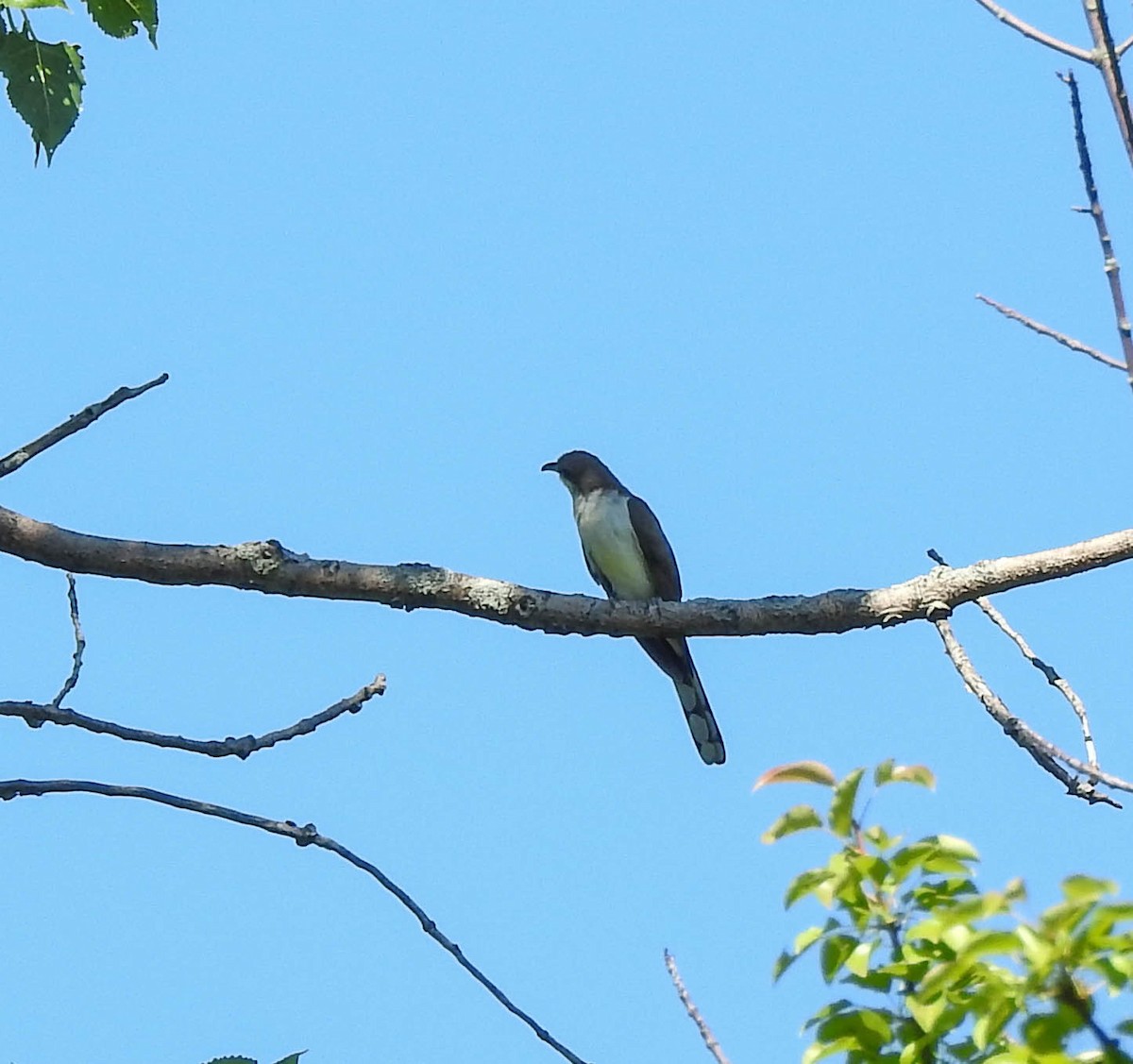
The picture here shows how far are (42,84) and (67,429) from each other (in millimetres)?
853

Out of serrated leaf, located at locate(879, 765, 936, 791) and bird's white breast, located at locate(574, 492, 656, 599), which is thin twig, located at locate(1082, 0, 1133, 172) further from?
bird's white breast, located at locate(574, 492, 656, 599)

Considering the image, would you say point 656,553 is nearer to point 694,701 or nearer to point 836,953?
point 694,701

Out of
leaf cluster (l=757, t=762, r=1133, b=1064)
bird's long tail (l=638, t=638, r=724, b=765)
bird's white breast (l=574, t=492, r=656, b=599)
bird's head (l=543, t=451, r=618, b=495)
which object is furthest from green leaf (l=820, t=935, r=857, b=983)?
bird's head (l=543, t=451, r=618, b=495)

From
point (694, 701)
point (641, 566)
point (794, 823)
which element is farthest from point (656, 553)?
point (794, 823)

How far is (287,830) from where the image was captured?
11.7 ft

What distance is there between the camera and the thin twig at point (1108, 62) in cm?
261

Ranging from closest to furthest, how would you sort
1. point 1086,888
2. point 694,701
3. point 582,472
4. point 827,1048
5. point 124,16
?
1. point 1086,888
2. point 827,1048
3. point 124,16
4. point 694,701
5. point 582,472

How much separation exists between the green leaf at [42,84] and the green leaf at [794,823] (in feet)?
7.91

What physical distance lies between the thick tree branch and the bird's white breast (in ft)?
15.1

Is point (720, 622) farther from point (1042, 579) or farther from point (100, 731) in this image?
point (100, 731)

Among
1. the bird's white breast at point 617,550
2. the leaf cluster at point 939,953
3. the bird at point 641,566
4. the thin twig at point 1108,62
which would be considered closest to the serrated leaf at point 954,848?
the leaf cluster at point 939,953

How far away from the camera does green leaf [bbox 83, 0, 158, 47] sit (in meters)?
3.50

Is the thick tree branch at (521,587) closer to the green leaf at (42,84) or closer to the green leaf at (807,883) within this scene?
the green leaf at (42,84)

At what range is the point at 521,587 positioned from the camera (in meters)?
4.71
